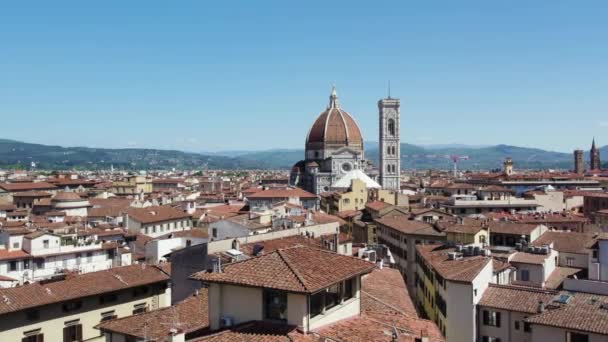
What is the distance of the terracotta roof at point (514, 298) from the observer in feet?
90.4

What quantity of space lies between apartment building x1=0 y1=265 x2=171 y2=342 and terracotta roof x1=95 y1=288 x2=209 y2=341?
2.24 m

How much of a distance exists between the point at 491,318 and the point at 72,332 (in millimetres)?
18862

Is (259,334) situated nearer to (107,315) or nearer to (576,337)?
(107,315)

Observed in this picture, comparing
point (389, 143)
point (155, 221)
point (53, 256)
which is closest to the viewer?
point (53, 256)

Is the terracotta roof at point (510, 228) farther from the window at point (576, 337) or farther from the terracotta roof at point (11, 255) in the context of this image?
the terracotta roof at point (11, 255)

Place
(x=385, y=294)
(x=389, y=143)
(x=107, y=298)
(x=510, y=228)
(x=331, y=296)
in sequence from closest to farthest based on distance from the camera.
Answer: (x=331, y=296)
(x=385, y=294)
(x=107, y=298)
(x=510, y=228)
(x=389, y=143)

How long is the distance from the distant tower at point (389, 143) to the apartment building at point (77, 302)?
10441 cm

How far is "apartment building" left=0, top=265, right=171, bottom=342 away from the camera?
2233cm

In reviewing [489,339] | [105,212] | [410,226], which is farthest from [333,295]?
[105,212]

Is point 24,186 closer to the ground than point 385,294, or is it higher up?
closer to the ground

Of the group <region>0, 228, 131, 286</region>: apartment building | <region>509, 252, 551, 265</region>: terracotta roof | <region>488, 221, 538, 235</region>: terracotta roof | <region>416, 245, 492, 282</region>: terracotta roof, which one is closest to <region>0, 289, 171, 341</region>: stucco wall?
<region>0, 228, 131, 286</region>: apartment building

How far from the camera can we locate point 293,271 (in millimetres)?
15000

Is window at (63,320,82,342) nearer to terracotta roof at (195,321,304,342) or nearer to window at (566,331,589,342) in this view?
terracotta roof at (195,321,304,342)

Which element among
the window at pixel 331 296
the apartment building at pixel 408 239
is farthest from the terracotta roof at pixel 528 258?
the window at pixel 331 296
